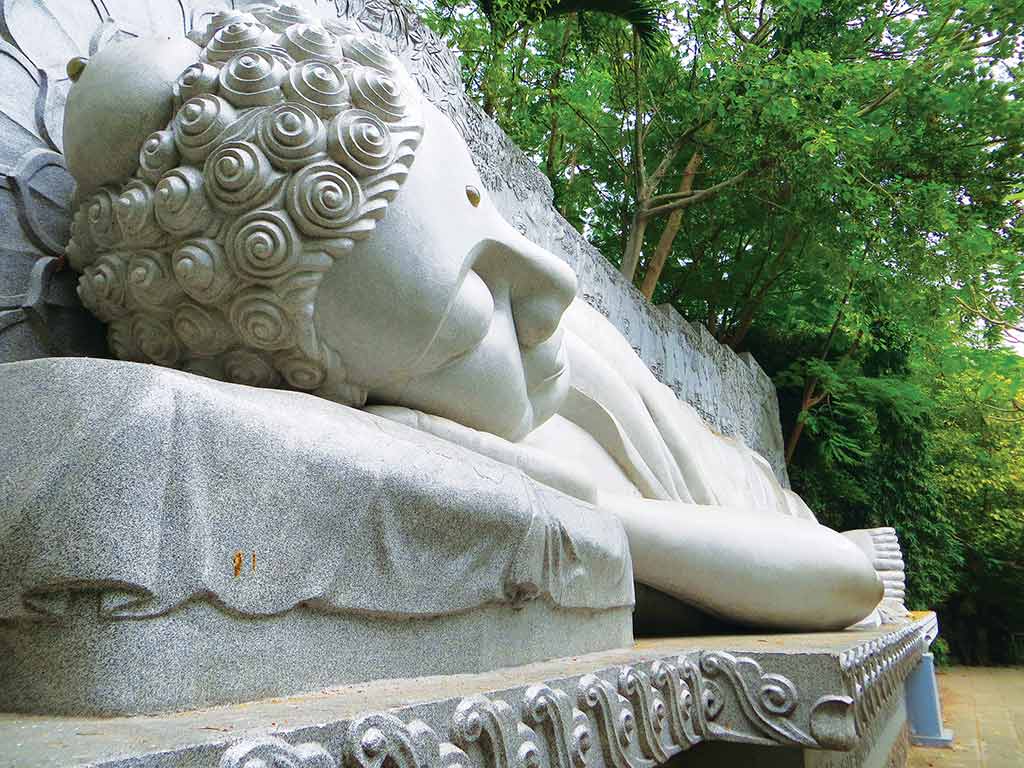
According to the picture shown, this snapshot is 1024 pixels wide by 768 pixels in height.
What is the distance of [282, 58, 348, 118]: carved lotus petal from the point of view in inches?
52.8

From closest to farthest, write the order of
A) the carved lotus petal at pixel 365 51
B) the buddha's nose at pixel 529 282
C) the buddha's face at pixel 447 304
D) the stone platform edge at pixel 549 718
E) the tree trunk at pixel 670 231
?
1. the stone platform edge at pixel 549 718
2. the buddha's face at pixel 447 304
3. the carved lotus petal at pixel 365 51
4. the buddha's nose at pixel 529 282
5. the tree trunk at pixel 670 231

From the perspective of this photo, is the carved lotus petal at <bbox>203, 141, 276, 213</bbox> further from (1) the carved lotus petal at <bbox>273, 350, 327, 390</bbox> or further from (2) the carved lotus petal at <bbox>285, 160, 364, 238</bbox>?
(1) the carved lotus petal at <bbox>273, 350, 327, 390</bbox>

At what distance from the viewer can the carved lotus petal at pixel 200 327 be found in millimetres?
1371

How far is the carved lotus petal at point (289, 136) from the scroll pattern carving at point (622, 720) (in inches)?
32.6

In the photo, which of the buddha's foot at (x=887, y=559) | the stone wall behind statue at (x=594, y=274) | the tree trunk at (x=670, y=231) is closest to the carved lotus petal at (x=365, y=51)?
the stone wall behind statue at (x=594, y=274)

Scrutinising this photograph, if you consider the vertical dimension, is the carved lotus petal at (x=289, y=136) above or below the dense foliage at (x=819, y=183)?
below

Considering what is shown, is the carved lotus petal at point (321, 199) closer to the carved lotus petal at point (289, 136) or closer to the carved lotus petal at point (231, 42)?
the carved lotus petal at point (289, 136)

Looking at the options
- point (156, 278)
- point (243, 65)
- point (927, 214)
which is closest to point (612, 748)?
point (156, 278)

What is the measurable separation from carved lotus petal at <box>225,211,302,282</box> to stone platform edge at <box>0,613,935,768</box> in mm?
627

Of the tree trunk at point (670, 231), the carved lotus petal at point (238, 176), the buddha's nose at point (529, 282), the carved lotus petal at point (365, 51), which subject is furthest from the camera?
the tree trunk at point (670, 231)

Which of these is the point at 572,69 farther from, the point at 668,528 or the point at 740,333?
the point at 668,528

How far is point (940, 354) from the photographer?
653 centimetres

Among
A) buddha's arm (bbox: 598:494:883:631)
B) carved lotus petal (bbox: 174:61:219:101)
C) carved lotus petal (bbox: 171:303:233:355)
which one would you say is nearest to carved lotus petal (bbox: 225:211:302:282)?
carved lotus petal (bbox: 171:303:233:355)

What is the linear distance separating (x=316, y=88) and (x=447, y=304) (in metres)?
0.40
